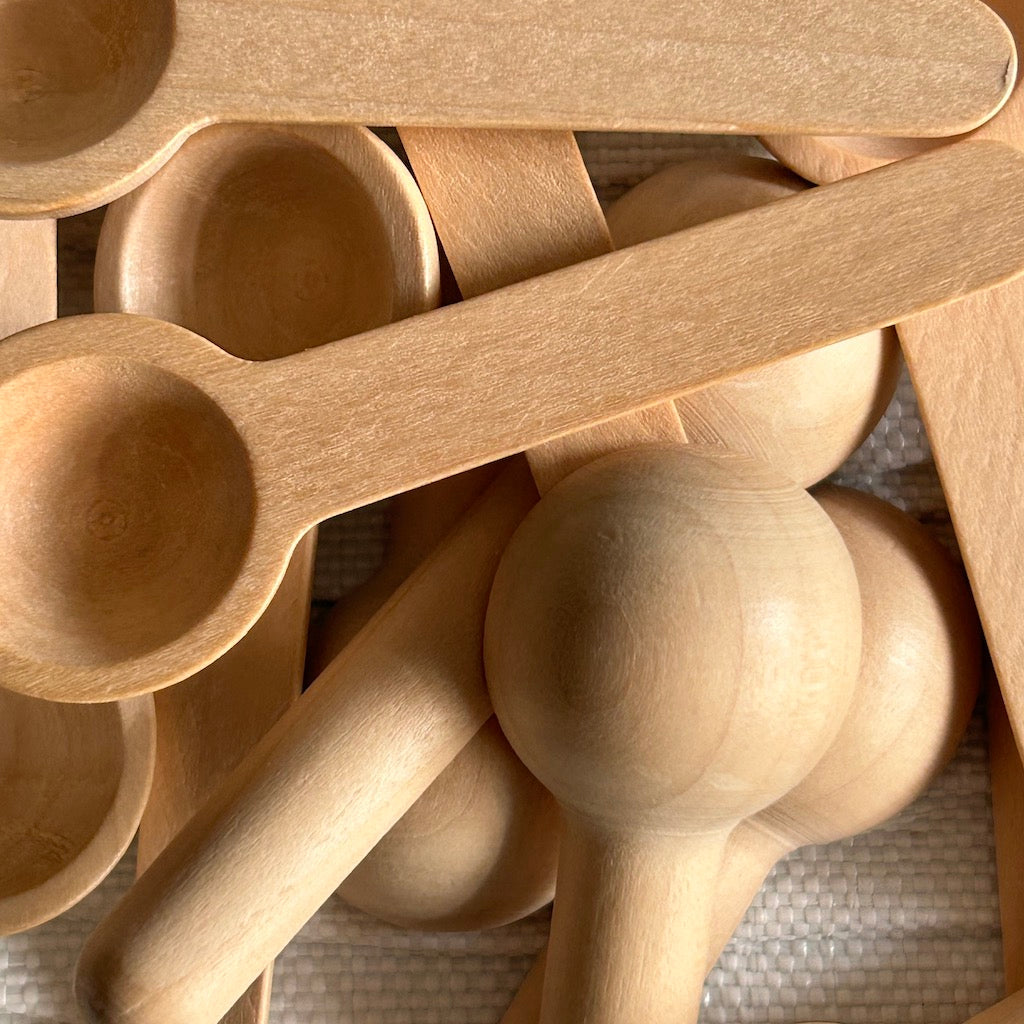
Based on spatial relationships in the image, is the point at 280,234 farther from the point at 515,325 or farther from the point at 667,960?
the point at 667,960

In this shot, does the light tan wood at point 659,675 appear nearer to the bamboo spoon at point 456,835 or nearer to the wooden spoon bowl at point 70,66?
the bamboo spoon at point 456,835

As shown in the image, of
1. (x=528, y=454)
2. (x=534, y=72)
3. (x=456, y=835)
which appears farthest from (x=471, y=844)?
(x=534, y=72)

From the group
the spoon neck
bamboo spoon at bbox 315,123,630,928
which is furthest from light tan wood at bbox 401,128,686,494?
the spoon neck

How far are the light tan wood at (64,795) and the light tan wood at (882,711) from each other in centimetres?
14

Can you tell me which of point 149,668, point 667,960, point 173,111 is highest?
point 173,111

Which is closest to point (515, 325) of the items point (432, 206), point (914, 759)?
point (432, 206)

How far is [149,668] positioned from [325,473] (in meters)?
0.07

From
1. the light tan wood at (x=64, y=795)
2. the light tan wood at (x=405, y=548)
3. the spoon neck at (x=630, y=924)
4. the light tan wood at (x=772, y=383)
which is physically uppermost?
the light tan wood at (x=772, y=383)

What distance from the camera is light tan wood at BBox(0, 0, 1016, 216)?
0.33 meters

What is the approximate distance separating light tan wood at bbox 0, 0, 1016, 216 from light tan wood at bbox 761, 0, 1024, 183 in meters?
0.02

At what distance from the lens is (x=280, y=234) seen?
40 cm

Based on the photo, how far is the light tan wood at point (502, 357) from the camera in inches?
12.7

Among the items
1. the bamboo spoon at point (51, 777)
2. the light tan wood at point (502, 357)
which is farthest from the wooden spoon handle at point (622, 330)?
the bamboo spoon at point (51, 777)

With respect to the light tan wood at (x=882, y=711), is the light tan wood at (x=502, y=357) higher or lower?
higher
